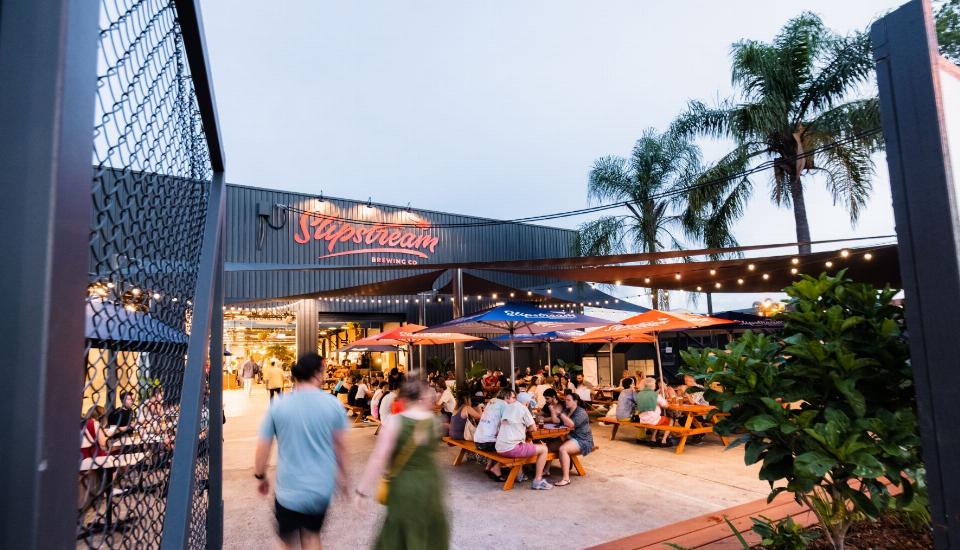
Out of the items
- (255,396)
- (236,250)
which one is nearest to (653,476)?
Result: (236,250)

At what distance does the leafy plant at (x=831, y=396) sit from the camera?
2375mm

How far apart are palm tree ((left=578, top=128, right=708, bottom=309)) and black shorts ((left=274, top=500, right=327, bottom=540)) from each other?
1629 centimetres

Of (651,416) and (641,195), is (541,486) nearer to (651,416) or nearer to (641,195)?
(651,416)

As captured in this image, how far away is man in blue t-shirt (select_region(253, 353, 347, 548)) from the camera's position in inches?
133

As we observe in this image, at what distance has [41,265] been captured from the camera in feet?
1.88

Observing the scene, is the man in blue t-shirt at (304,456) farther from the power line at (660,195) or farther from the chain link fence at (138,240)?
the power line at (660,195)

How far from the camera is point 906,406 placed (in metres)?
2.49

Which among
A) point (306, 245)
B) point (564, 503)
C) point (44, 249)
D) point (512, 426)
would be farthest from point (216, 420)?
point (306, 245)

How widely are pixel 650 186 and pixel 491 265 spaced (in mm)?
10707

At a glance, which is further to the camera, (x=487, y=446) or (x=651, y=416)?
(x=651, y=416)

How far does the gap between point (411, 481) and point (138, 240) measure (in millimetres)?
2481

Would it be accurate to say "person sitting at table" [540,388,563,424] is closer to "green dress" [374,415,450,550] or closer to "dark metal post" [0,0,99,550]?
"green dress" [374,415,450,550]

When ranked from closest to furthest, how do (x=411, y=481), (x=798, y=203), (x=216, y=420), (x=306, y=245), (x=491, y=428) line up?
(x=216, y=420) → (x=411, y=481) → (x=491, y=428) → (x=798, y=203) → (x=306, y=245)

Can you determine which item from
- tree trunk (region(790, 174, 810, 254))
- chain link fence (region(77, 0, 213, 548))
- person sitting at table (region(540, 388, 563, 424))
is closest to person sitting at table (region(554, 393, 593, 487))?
person sitting at table (region(540, 388, 563, 424))
